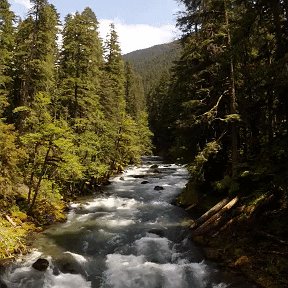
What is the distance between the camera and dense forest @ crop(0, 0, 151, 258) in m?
19.8

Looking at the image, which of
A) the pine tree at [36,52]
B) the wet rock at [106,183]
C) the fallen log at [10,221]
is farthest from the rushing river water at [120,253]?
the pine tree at [36,52]

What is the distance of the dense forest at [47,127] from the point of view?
779 inches

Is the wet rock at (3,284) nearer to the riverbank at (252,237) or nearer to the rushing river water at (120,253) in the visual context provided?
the rushing river water at (120,253)

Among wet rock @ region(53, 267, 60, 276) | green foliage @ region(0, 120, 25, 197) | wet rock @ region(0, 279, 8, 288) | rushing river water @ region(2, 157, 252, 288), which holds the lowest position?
rushing river water @ region(2, 157, 252, 288)

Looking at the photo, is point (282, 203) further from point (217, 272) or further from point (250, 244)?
point (217, 272)

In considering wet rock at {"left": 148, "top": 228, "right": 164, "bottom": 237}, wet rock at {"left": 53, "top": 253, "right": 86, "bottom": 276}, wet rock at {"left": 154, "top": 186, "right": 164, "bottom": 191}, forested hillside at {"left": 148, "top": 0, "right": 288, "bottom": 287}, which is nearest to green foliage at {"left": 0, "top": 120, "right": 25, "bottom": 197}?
wet rock at {"left": 53, "top": 253, "right": 86, "bottom": 276}

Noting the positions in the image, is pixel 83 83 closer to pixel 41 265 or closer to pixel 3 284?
pixel 41 265

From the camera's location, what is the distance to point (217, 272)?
13969mm

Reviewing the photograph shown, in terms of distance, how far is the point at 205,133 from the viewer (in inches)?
848

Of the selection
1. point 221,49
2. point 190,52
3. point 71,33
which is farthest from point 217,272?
point 71,33

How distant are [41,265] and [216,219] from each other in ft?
25.7

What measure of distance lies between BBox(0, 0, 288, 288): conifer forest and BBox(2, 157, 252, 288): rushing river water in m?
0.93

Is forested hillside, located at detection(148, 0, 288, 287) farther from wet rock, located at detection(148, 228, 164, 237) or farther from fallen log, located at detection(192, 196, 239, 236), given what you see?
wet rock, located at detection(148, 228, 164, 237)

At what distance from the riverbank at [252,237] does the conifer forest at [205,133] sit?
1.8 inches
